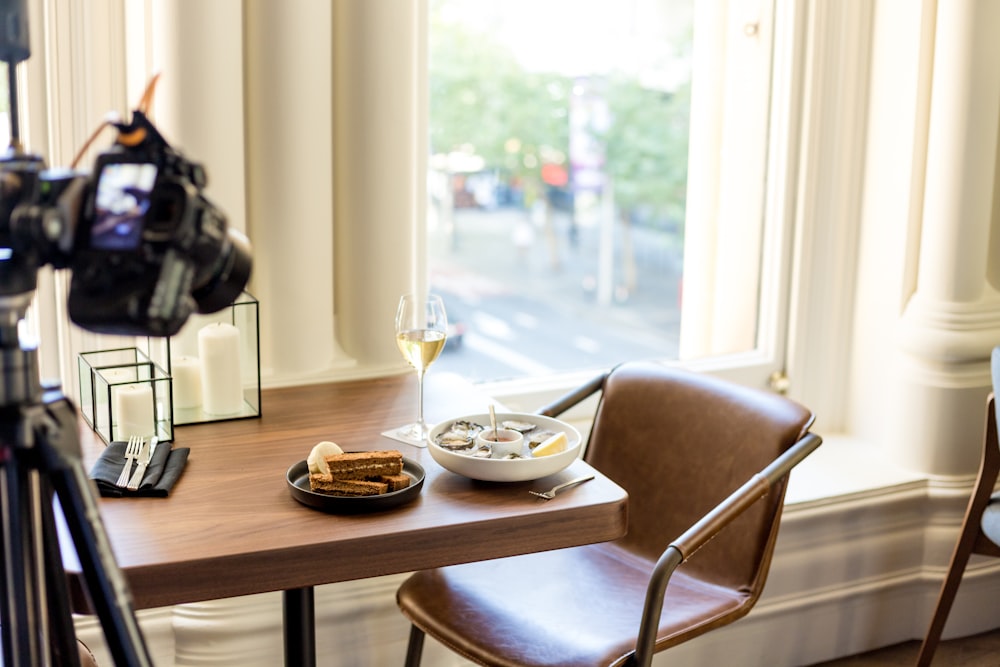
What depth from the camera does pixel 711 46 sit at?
2.67 meters

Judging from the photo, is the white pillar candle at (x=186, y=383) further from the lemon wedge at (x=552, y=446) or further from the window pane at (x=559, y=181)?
the window pane at (x=559, y=181)

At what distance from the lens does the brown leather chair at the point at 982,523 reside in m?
2.20

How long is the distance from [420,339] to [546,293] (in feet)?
3.33

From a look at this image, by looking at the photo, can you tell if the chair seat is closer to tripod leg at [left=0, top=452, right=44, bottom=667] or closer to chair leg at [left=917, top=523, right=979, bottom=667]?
chair leg at [left=917, top=523, right=979, bottom=667]

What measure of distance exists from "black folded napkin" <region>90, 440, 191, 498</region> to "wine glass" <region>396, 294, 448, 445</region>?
13.4 inches

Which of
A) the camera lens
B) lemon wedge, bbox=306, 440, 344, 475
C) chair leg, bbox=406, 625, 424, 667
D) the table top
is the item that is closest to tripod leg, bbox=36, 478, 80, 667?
the table top

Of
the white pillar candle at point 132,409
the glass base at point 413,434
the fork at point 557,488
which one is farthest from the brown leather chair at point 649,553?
the white pillar candle at point 132,409

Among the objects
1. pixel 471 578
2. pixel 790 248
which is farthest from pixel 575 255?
pixel 471 578

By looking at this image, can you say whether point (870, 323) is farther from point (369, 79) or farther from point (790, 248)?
point (369, 79)

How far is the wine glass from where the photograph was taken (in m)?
1.66

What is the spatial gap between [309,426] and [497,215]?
0.94 meters

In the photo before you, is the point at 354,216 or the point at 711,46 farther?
the point at 711,46

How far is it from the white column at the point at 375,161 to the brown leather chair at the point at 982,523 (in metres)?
1.18

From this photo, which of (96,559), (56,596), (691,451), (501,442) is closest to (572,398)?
(691,451)
